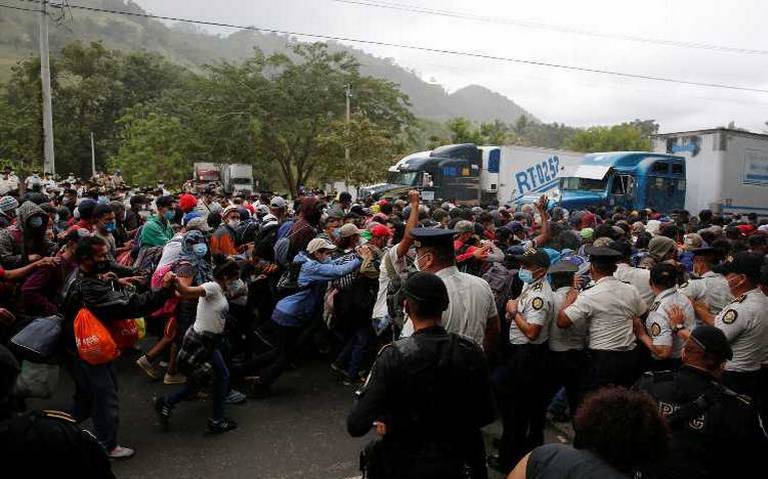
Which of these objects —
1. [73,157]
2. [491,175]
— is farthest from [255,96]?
[73,157]

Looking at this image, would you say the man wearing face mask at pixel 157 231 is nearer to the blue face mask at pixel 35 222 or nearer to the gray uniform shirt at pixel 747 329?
the blue face mask at pixel 35 222

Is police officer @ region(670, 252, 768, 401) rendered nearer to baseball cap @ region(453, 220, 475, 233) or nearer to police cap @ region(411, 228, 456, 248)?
police cap @ region(411, 228, 456, 248)

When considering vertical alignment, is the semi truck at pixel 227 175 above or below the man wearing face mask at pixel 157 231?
above

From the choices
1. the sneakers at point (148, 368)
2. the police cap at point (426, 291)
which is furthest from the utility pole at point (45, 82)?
the police cap at point (426, 291)

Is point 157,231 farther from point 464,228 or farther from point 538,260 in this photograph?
point 538,260

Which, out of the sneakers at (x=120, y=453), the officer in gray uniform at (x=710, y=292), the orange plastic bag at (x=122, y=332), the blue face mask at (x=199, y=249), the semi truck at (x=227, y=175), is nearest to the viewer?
the orange plastic bag at (x=122, y=332)

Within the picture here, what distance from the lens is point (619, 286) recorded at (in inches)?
155

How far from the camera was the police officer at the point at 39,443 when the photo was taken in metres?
1.82

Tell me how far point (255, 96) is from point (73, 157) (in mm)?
26595

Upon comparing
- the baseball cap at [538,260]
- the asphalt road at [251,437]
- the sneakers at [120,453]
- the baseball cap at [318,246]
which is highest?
the baseball cap at [538,260]

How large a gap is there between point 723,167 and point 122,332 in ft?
67.6

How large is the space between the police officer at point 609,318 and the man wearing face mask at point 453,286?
951 millimetres

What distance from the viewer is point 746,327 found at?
148 inches

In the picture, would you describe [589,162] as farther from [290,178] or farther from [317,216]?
[290,178]
